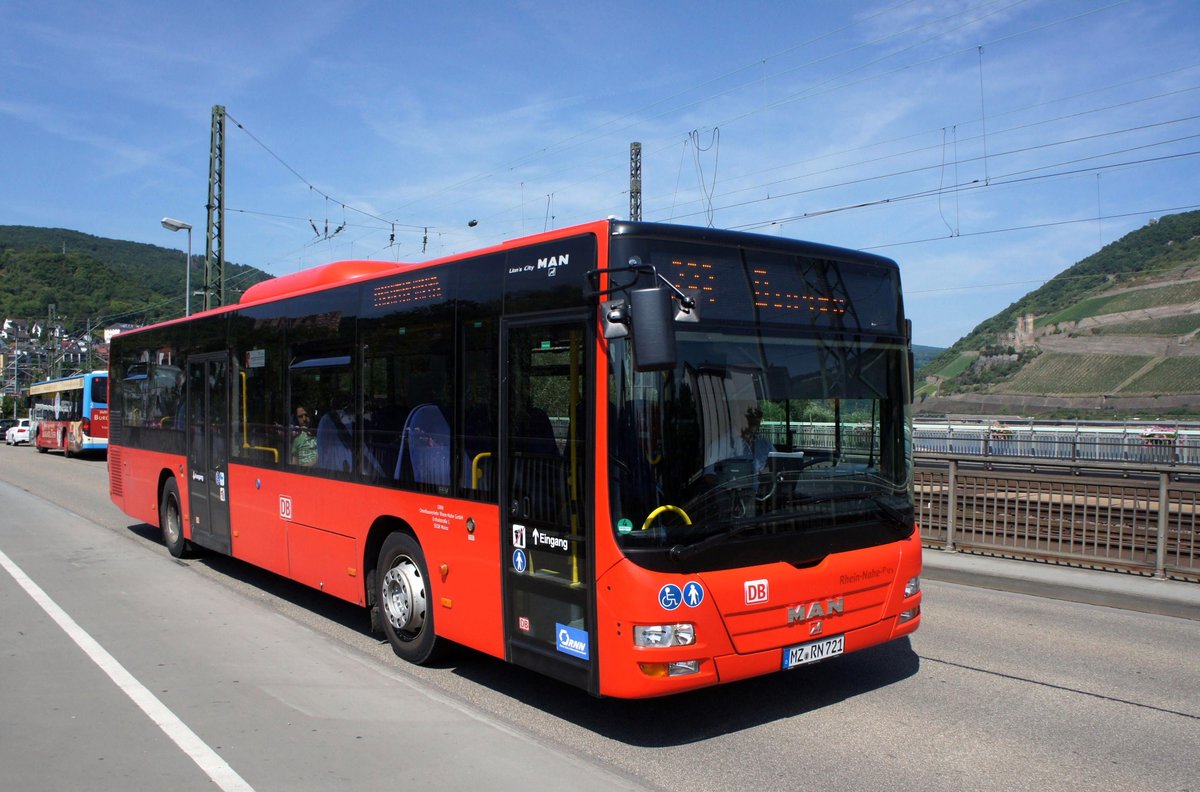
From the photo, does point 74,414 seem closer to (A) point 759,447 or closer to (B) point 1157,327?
(A) point 759,447

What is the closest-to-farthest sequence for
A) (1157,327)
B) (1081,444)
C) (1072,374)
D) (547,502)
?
(547,502)
(1081,444)
(1157,327)
(1072,374)

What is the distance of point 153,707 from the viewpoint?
5871 mm

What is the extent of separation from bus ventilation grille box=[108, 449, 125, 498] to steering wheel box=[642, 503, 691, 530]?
12021 millimetres

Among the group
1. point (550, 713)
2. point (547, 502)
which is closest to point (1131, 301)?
point (550, 713)

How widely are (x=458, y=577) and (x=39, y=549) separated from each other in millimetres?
9181

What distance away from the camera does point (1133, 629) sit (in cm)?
848

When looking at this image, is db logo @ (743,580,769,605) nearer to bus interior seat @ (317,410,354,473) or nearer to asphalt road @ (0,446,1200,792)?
asphalt road @ (0,446,1200,792)

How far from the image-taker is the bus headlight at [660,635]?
506cm

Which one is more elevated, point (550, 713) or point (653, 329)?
point (653, 329)

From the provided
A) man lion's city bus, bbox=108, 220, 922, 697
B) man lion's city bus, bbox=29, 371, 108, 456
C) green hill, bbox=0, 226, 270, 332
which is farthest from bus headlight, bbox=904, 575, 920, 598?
green hill, bbox=0, 226, 270, 332

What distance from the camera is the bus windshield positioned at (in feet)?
16.7

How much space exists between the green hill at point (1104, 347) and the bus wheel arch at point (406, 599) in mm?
21557

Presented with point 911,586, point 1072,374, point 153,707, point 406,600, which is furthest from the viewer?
point 1072,374

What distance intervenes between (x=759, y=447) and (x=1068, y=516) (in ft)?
24.8
